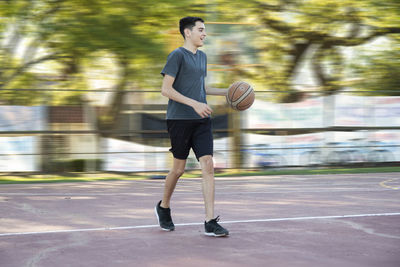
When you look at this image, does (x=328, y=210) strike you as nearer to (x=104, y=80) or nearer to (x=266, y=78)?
(x=104, y=80)

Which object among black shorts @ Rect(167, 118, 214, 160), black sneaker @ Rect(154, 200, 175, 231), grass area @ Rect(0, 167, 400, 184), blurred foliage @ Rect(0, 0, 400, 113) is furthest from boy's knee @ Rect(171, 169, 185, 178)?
blurred foliage @ Rect(0, 0, 400, 113)

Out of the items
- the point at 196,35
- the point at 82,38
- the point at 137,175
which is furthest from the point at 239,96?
the point at 82,38

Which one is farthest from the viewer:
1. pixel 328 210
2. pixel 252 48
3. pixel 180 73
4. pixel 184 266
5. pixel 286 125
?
pixel 252 48

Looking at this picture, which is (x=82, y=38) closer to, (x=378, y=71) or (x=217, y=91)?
(x=217, y=91)

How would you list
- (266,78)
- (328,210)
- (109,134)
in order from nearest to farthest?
(328,210) < (109,134) < (266,78)

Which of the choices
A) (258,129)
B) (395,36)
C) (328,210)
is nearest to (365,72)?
(395,36)

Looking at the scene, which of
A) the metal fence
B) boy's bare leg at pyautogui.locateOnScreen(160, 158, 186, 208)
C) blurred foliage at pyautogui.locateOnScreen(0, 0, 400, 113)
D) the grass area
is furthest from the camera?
blurred foliage at pyautogui.locateOnScreen(0, 0, 400, 113)

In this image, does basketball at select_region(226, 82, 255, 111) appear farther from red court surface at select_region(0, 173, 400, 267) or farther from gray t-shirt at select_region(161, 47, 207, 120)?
red court surface at select_region(0, 173, 400, 267)

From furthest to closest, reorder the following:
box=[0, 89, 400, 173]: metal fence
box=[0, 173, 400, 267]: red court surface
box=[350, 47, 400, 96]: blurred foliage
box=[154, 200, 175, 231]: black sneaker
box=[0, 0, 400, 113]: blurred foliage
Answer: box=[350, 47, 400, 96]: blurred foliage → box=[0, 0, 400, 113]: blurred foliage → box=[0, 89, 400, 173]: metal fence → box=[154, 200, 175, 231]: black sneaker → box=[0, 173, 400, 267]: red court surface

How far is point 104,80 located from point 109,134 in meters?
2.07

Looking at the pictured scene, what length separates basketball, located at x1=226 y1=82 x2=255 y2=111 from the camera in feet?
19.9

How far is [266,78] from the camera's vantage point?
18.5m

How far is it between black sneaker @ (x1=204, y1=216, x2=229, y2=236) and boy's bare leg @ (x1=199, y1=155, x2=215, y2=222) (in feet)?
0.19

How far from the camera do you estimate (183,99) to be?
552cm
